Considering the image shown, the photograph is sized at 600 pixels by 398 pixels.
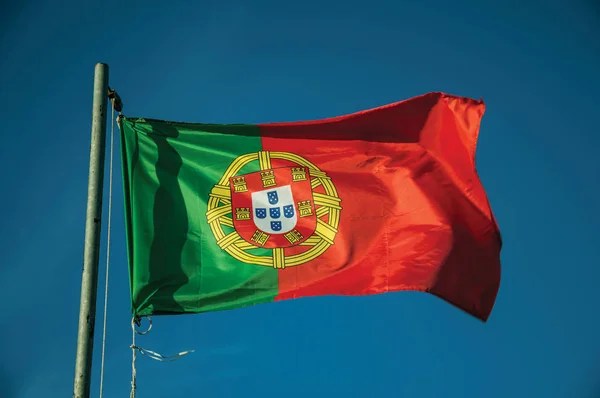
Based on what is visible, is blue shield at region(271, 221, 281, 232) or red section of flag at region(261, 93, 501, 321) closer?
red section of flag at region(261, 93, 501, 321)

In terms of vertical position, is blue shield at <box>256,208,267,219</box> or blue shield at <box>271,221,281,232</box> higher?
blue shield at <box>256,208,267,219</box>

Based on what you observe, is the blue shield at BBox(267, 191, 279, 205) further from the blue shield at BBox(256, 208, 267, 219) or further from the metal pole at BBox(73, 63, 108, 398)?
the metal pole at BBox(73, 63, 108, 398)

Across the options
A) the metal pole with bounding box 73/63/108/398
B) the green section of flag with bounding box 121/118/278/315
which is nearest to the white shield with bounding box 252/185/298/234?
the green section of flag with bounding box 121/118/278/315

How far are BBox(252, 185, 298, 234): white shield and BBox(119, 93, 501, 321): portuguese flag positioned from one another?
22mm

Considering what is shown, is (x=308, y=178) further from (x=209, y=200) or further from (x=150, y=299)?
(x=150, y=299)

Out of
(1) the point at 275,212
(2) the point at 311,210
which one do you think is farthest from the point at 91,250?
(2) the point at 311,210

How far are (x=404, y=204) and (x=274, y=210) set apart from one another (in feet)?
7.31

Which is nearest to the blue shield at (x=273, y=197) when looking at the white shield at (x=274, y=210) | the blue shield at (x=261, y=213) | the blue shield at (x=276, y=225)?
the white shield at (x=274, y=210)

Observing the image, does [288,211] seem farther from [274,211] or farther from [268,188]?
[268,188]

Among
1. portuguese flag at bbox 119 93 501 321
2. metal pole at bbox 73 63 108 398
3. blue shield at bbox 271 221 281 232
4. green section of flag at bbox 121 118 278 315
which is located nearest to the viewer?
metal pole at bbox 73 63 108 398

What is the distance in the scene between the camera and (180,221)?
11.2 m

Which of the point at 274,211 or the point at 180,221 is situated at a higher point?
the point at 274,211

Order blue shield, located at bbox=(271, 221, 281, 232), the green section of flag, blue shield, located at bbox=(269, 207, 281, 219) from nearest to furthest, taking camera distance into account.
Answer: the green section of flag < blue shield, located at bbox=(271, 221, 281, 232) < blue shield, located at bbox=(269, 207, 281, 219)

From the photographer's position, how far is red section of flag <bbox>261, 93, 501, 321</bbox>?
1137 centimetres
